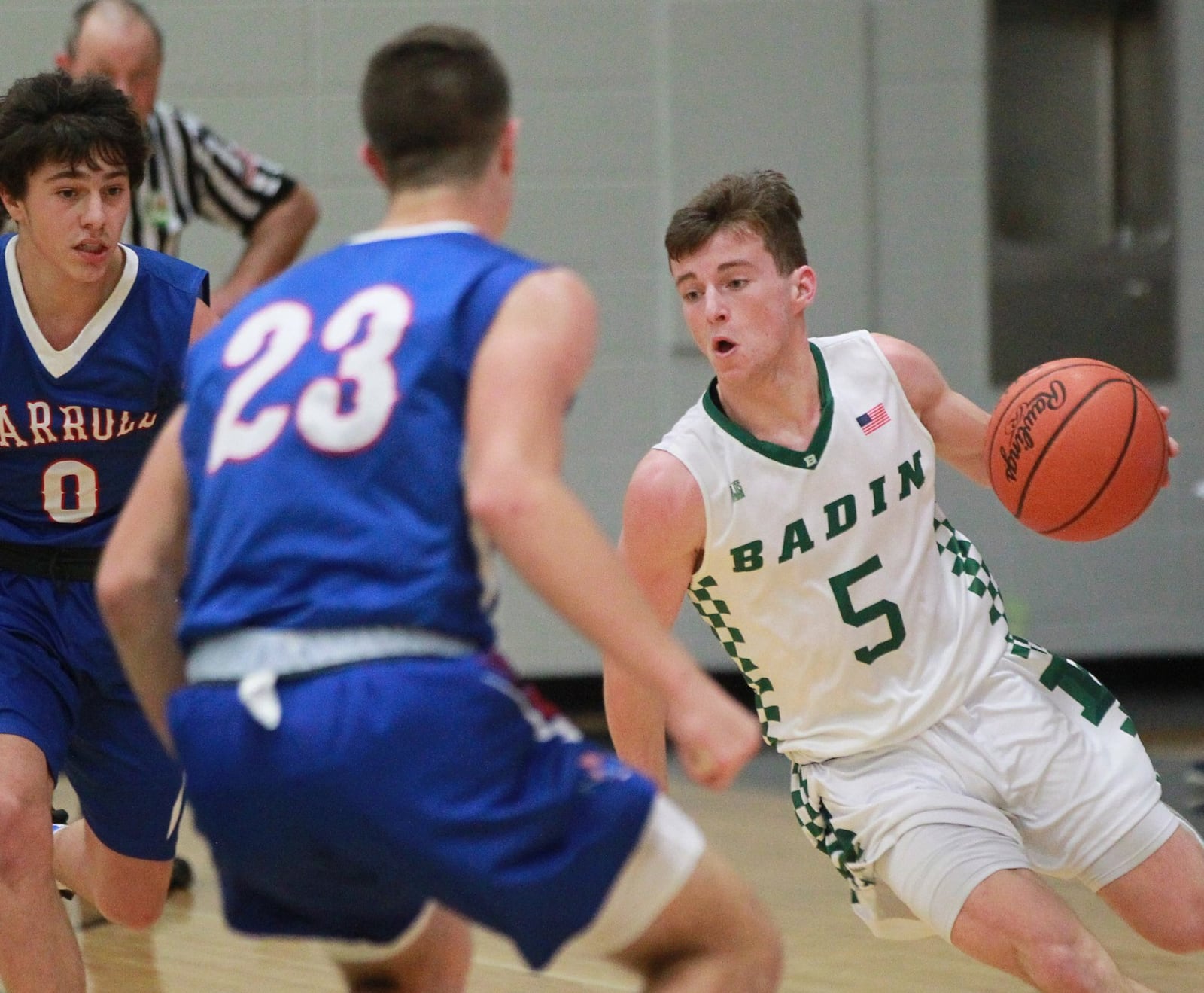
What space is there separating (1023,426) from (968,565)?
283 mm

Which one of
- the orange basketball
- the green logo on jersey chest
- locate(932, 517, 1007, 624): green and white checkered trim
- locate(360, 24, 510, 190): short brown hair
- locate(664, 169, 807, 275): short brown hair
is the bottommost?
locate(932, 517, 1007, 624): green and white checkered trim

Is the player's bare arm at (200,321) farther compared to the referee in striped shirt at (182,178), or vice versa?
the referee in striped shirt at (182,178)

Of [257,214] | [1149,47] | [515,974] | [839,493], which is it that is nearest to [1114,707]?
[839,493]

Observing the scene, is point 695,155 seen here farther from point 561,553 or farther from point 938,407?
point 561,553

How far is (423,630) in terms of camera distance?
1.91 meters

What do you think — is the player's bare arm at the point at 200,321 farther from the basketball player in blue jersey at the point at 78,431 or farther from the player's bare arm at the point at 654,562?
the player's bare arm at the point at 654,562

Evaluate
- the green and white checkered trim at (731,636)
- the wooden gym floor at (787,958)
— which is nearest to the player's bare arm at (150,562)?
the green and white checkered trim at (731,636)

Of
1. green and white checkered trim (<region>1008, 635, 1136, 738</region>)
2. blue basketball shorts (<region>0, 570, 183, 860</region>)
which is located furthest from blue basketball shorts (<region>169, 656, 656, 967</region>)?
green and white checkered trim (<region>1008, 635, 1136, 738</region>)

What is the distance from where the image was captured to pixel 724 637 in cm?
336

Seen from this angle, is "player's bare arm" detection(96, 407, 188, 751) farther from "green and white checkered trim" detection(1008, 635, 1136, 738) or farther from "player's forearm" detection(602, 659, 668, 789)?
"green and white checkered trim" detection(1008, 635, 1136, 738)

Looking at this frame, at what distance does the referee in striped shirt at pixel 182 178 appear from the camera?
4945 millimetres

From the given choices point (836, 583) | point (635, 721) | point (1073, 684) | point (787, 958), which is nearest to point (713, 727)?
point (635, 721)

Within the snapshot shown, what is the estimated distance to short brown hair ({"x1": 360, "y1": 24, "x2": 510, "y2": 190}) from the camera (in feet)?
6.72

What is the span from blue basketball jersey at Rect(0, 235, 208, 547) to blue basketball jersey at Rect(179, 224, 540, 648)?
4.47 feet
